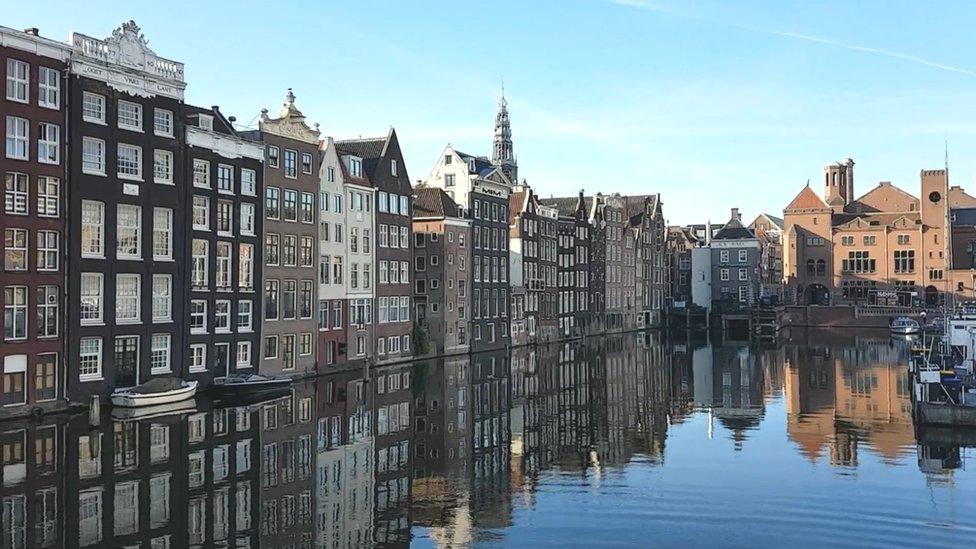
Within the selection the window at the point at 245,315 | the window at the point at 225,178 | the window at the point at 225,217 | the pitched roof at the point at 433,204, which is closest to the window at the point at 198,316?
the window at the point at 245,315

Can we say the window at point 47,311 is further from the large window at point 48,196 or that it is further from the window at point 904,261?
the window at point 904,261

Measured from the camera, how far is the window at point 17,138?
4597cm

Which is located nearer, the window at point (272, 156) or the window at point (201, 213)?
the window at point (201, 213)

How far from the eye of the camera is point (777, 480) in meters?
33.0

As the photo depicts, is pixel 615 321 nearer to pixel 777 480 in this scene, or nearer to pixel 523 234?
pixel 523 234

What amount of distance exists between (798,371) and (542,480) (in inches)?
1980

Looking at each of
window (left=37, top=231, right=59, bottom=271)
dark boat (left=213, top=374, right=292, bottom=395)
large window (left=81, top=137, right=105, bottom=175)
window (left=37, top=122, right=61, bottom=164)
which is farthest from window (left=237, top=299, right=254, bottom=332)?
window (left=37, top=122, right=61, bottom=164)

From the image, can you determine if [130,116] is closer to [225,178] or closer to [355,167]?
[225,178]

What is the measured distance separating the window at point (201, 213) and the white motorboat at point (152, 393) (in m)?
11.0

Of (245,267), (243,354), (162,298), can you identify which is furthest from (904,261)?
(162,298)

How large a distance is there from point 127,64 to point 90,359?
1726 cm

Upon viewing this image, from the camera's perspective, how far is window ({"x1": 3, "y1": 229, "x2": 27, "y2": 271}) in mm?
45375

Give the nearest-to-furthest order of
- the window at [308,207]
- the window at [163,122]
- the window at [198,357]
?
the window at [163,122], the window at [198,357], the window at [308,207]

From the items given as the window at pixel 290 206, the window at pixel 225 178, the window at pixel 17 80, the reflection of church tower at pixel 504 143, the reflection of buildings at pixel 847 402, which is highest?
the reflection of church tower at pixel 504 143
